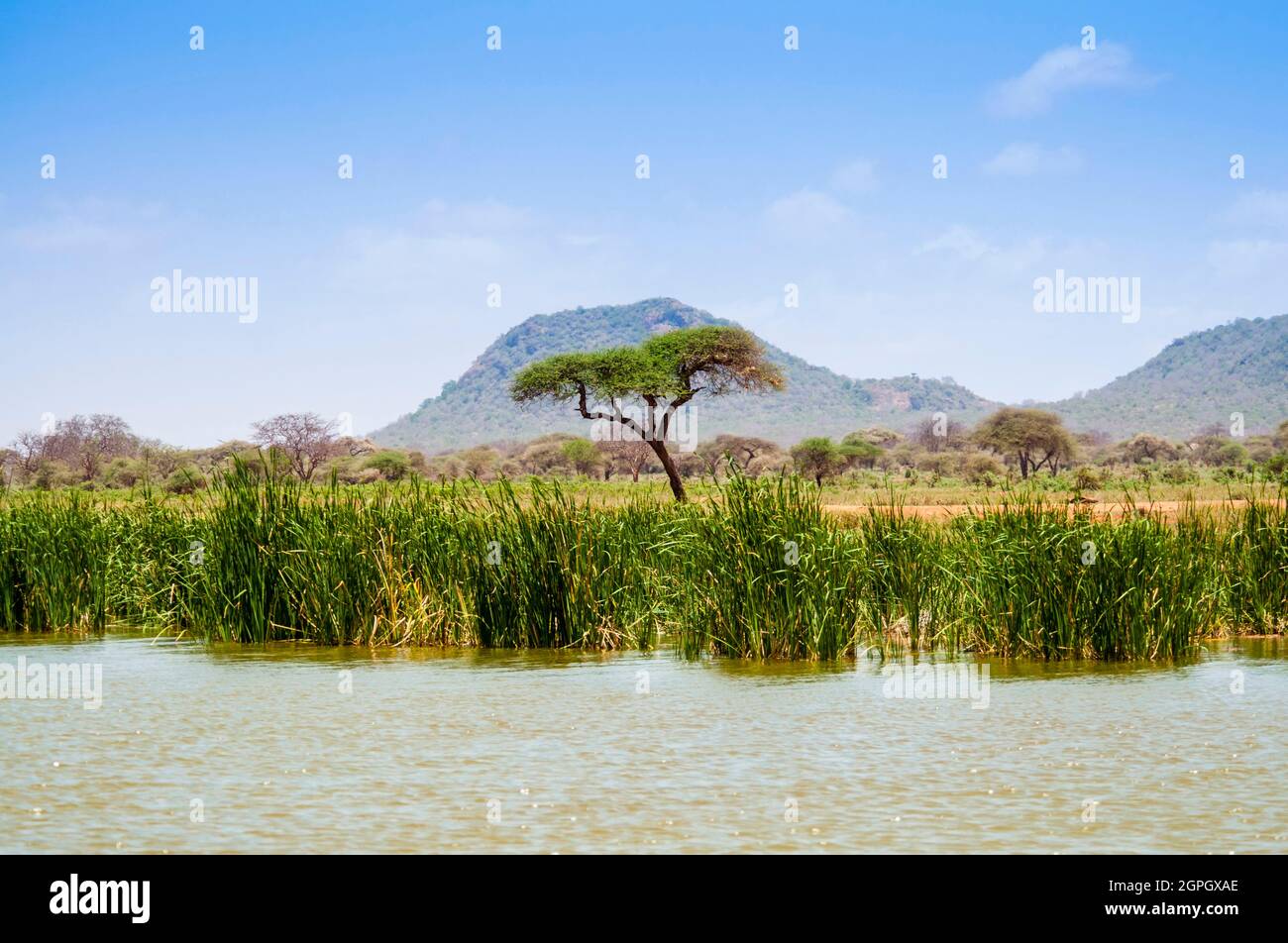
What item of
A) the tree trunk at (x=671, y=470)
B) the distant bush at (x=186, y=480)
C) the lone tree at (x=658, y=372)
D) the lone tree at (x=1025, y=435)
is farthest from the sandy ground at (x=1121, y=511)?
the lone tree at (x=1025, y=435)

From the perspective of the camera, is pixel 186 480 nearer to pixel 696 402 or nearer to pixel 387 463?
pixel 387 463

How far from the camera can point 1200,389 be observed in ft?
484

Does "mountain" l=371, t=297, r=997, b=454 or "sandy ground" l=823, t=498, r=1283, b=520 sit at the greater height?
"mountain" l=371, t=297, r=997, b=454

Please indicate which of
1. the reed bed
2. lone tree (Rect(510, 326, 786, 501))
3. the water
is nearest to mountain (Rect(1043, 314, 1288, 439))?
lone tree (Rect(510, 326, 786, 501))

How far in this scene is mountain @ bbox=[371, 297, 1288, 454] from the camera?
463 ft

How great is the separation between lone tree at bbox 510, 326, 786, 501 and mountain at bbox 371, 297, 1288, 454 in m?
88.3

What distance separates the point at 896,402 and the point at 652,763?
547 feet

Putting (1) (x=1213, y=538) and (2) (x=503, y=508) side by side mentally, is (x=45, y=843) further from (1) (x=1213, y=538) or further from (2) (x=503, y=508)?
(1) (x=1213, y=538)

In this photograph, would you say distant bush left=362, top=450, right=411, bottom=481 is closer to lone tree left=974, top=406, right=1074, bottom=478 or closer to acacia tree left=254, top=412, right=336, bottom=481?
acacia tree left=254, top=412, right=336, bottom=481

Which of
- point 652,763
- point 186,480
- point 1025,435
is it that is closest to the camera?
point 652,763

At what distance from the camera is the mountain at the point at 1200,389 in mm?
135375

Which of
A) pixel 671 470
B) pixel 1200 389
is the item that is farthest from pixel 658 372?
pixel 1200 389
